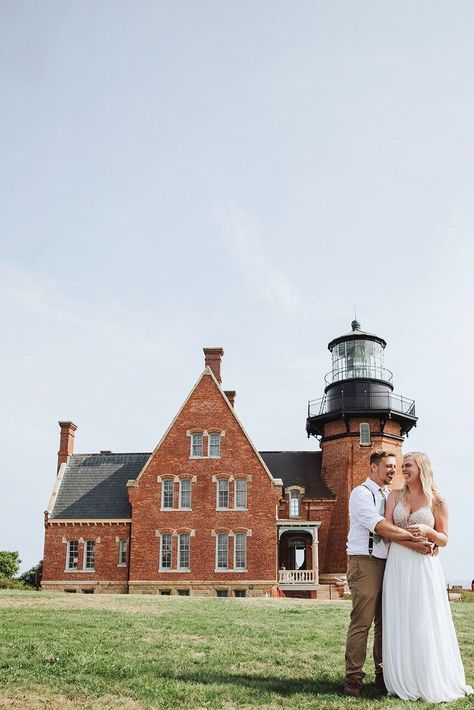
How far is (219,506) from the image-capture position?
3384 centimetres

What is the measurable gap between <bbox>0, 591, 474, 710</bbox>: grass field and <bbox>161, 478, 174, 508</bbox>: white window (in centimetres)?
2070

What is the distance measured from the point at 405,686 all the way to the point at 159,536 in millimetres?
28079

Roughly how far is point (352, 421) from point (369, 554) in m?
29.0

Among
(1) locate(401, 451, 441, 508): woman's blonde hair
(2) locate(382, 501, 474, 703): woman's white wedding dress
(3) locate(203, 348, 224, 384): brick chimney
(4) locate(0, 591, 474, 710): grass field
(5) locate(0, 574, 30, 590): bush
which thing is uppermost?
(3) locate(203, 348, 224, 384): brick chimney

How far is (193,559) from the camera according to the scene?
110 feet

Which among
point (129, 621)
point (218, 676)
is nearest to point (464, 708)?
point (218, 676)

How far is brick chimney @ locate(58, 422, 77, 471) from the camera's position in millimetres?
38719

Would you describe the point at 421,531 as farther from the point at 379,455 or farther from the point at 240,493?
the point at 240,493

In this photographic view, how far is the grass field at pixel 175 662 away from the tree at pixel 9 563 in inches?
990

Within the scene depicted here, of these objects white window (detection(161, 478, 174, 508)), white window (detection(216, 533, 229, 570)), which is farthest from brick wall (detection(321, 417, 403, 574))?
white window (detection(161, 478, 174, 508))

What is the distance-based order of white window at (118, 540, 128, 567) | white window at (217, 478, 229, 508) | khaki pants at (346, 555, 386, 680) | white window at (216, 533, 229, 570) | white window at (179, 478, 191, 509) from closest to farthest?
khaki pants at (346, 555, 386, 680), white window at (216, 533, 229, 570), white window at (217, 478, 229, 508), white window at (179, 478, 191, 509), white window at (118, 540, 128, 567)

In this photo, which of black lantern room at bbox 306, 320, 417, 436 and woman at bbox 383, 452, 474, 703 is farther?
black lantern room at bbox 306, 320, 417, 436

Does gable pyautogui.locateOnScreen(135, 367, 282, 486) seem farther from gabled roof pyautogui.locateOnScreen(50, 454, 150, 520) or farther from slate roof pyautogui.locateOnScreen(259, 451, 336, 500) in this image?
slate roof pyautogui.locateOnScreen(259, 451, 336, 500)

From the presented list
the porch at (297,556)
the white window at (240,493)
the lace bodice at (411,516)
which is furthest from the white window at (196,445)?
the lace bodice at (411,516)
